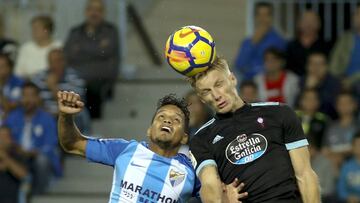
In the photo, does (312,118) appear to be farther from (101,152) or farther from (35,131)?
(101,152)

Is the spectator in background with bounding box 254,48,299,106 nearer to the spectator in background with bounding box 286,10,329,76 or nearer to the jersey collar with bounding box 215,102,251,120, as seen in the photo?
the spectator in background with bounding box 286,10,329,76

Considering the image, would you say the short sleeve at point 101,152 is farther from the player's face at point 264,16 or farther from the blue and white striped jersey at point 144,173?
the player's face at point 264,16

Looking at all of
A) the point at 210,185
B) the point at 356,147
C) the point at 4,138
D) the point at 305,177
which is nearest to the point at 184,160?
the point at 210,185

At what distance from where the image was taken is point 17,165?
14.7 m

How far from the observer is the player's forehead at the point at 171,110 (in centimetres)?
933

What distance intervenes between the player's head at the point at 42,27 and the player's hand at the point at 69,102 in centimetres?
654

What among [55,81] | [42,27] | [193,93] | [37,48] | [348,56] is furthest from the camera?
[37,48]

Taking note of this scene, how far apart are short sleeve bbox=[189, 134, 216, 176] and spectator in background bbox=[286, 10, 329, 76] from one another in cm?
577

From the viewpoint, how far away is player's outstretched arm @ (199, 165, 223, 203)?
8875 millimetres

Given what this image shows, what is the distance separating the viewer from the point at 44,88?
15289mm

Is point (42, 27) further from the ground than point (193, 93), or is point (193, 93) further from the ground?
point (42, 27)

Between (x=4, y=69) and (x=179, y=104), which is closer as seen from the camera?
(x=179, y=104)

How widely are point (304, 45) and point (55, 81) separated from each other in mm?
3071

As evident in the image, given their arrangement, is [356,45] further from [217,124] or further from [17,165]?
[217,124]
